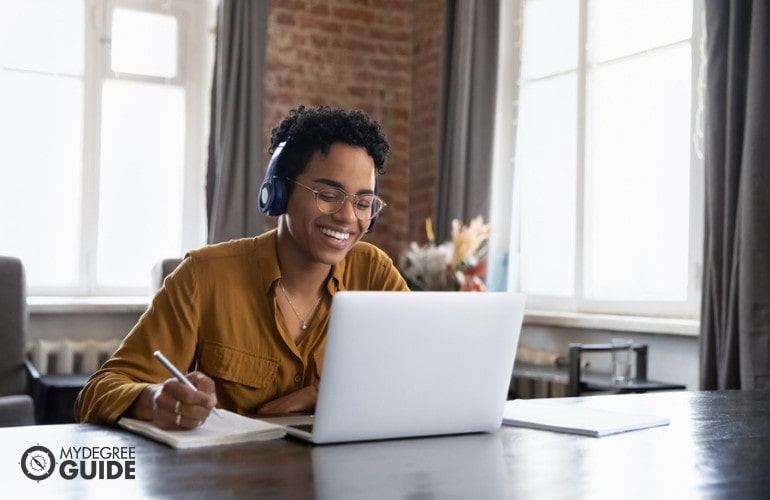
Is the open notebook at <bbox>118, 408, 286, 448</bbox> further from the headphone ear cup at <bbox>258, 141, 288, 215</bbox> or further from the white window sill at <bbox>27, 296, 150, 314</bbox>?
the white window sill at <bbox>27, 296, 150, 314</bbox>

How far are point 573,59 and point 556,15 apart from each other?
272mm

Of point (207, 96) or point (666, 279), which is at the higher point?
point (207, 96)

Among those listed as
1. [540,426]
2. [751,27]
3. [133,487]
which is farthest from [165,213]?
[133,487]

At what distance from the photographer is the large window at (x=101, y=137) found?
477 centimetres

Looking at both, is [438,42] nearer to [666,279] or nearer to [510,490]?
[666,279]

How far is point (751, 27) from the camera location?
10.8ft

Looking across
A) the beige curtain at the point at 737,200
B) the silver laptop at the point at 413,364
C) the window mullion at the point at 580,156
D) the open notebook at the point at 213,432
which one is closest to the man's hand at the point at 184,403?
the open notebook at the point at 213,432

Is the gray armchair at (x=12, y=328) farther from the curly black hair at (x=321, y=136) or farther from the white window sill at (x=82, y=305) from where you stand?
the curly black hair at (x=321, y=136)

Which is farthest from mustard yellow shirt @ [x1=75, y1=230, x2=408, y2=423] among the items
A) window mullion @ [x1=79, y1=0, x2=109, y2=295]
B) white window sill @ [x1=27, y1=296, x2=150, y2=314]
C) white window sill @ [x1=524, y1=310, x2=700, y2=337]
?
window mullion @ [x1=79, y1=0, x2=109, y2=295]

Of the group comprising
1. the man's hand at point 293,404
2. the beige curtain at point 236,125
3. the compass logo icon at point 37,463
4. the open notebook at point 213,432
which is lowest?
the man's hand at point 293,404

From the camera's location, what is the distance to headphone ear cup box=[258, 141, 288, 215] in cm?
204

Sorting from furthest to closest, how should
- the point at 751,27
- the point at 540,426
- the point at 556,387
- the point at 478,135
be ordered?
the point at 478,135
the point at 556,387
the point at 751,27
the point at 540,426

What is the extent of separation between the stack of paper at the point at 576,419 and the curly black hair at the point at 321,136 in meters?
0.64

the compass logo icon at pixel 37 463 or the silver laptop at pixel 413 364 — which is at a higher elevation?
the silver laptop at pixel 413 364
